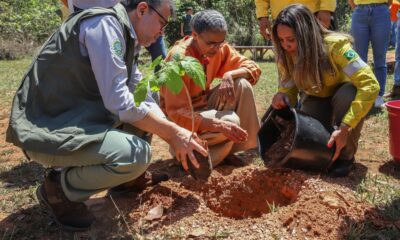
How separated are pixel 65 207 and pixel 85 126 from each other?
17.8 inches

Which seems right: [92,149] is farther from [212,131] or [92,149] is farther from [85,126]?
[212,131]

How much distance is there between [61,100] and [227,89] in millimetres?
1213

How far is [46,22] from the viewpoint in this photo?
1523 cm

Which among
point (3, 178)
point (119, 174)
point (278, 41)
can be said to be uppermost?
point (278, 41)

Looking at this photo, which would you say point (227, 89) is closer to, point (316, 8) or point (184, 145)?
point (184, 145)

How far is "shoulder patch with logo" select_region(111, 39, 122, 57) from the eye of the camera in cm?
199

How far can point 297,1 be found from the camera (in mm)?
3688

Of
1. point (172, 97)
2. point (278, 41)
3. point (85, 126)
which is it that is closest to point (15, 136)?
point (85, 126)

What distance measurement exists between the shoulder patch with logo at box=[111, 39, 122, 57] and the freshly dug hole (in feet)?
3.42

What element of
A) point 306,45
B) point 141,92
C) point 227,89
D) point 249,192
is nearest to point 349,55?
point 306,45

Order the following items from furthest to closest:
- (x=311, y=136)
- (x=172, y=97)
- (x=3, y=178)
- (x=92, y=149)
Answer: (x=3, y=178), (x=172, y=97), (x=311, y=136), (x=92, y=149)

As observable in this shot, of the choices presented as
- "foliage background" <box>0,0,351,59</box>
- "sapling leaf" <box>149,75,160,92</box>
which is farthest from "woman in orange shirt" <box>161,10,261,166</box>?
"foliage background" <box>0,0,351,59</box>

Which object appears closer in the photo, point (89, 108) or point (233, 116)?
point (89, 108)

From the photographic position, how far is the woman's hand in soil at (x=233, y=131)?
8.71ft
